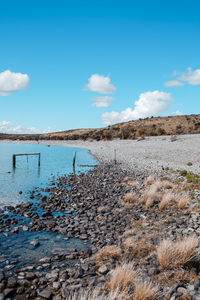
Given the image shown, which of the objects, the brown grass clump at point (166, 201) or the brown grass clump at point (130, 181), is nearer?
the brown grass clump at point (166, 201)

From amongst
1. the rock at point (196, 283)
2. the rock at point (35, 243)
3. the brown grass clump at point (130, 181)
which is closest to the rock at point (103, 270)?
the rock at point (196, 283)

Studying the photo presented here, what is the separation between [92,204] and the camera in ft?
42.7

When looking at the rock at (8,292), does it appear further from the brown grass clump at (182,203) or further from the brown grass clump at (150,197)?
the brown grass clump at (182,203)

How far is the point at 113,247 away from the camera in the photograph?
7.58 m

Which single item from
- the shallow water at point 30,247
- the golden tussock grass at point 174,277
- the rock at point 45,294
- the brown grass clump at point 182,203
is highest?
the brown grass clump at point 182,203

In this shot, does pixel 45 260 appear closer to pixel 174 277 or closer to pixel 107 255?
pixel 107 255

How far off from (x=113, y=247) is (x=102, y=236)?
1.34m

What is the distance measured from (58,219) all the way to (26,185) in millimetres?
10280

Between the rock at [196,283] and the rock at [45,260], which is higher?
the rock at [196,283]

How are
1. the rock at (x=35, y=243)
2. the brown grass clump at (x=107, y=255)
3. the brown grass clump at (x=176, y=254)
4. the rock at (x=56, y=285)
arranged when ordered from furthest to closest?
the rock at (x=35, y=243), the brown grass clump at (x=107, y=255), the brown grass clump at (x=176, y=254), the rock at (x=56, y=285)

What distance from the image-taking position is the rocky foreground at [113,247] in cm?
539

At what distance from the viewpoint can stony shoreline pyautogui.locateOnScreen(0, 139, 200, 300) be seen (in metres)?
5.62

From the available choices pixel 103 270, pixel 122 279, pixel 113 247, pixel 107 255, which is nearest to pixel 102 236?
pixel 113 247

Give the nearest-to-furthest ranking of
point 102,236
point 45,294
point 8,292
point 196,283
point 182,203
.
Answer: point 196,283 → point 45,294 → point 8,292 → point 102,236 → point 182,203
